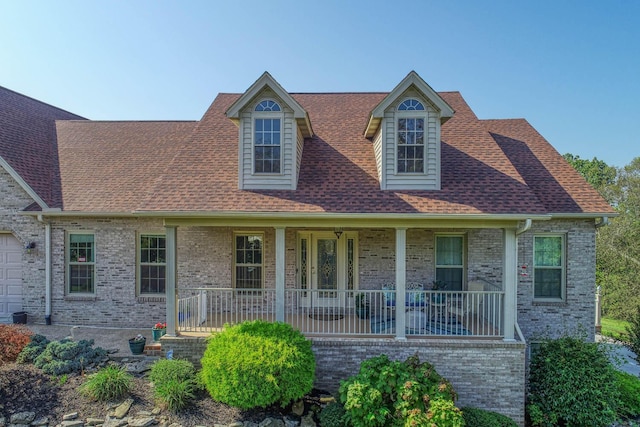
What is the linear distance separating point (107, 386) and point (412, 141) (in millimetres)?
8301

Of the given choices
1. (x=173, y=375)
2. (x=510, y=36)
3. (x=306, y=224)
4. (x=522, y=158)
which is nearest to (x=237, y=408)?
(x=173, y=375)

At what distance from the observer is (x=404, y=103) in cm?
846

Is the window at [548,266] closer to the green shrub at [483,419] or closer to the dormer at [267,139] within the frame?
the green shrub at [483,419]

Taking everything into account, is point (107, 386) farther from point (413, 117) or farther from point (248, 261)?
point (413, 117)

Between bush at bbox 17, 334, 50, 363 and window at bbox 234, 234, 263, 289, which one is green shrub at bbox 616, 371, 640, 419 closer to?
window at bbox 234, 234, 263, 289

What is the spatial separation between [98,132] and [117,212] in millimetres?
4769

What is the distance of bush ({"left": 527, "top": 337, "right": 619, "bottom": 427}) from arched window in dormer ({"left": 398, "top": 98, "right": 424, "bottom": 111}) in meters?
6.27

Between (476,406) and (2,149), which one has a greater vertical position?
(2,149)

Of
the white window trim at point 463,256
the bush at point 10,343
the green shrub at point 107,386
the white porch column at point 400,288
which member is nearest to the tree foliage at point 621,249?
the white window trim at point 463,256

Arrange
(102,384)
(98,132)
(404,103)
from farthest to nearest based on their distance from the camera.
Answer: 1. (98,132)
2. (404,103)
3. (102,384)

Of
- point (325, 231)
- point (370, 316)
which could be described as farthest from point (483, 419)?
point (325, 231)

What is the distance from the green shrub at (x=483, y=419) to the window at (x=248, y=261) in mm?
5931

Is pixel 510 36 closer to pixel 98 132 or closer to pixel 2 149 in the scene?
pixel 98 132

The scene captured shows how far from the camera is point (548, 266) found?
9.55 m
